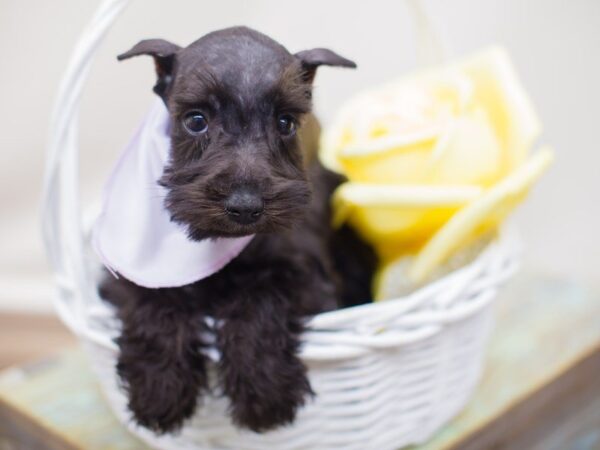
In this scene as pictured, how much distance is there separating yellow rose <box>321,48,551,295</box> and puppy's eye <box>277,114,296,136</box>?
0.33m

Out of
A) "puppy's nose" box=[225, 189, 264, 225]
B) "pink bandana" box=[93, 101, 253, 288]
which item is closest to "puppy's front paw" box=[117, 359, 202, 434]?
"pink bandana" box=[93, 101, 253, 288]

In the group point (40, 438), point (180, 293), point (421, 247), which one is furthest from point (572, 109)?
point (40, 438)

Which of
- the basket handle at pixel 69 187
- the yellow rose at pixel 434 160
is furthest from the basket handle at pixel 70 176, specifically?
the yellow rose at pixel 434 160

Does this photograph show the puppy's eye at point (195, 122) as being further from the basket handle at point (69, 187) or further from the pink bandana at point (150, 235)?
the basket handle at point (69, 187)

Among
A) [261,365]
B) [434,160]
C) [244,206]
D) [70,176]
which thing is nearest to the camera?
[244,206]

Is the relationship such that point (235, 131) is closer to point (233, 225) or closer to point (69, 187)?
point (233, 225)

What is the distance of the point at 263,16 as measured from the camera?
1.15 meters

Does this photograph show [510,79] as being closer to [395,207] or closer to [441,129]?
[441,129]

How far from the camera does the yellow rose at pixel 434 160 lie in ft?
3.98

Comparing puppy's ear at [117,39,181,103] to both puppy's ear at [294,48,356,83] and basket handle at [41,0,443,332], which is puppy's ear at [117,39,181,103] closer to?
basket handle at [41,0,443,332]

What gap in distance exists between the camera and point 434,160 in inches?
48.6

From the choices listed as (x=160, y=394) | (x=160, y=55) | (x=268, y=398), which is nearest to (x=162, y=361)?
(x=160, y=394)

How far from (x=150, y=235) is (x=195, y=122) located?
18 cm

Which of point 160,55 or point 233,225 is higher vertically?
point 160,55
